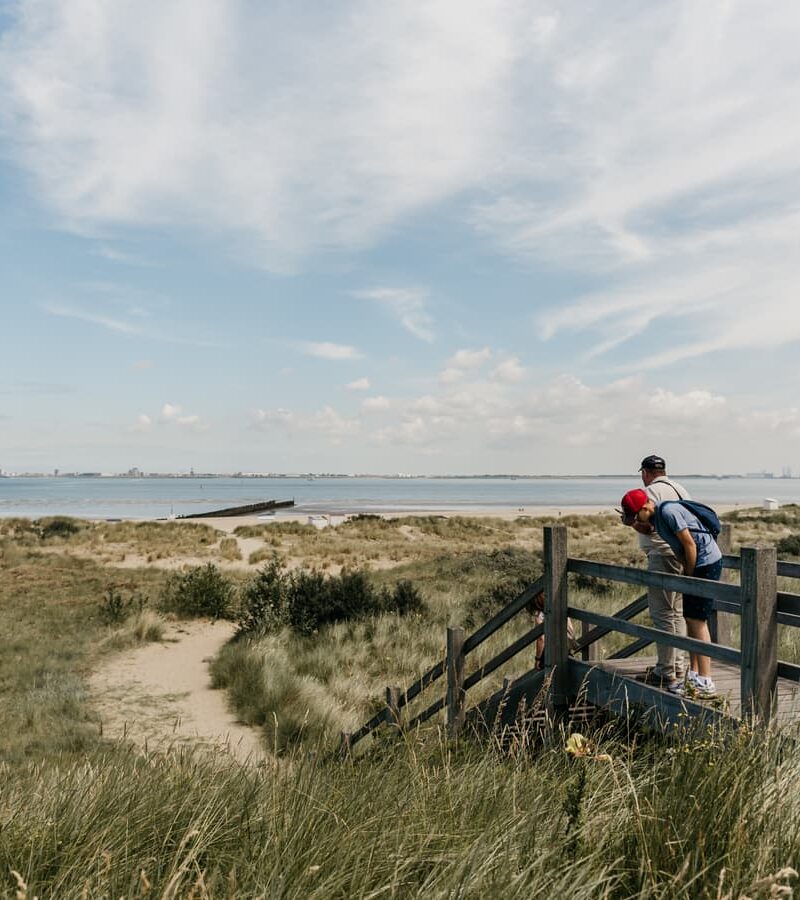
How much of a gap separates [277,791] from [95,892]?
3.94ft

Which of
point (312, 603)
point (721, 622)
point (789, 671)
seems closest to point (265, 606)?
point (312, 603)

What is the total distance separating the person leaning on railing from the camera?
18.0ft

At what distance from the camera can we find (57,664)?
13750 millimetres

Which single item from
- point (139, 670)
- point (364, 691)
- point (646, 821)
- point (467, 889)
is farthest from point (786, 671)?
point (139, 670)

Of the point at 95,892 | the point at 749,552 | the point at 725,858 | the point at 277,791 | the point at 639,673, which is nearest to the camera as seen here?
the point at 95,892

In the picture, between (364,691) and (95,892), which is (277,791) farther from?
(364,691)

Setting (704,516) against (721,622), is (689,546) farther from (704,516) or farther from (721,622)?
(721,622)

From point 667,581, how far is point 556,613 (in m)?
1.35

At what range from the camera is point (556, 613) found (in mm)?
6379

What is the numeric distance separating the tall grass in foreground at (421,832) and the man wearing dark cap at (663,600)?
216cm

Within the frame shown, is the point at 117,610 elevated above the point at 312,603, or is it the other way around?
the point at 312,603

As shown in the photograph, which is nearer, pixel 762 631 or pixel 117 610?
pixel 762 631

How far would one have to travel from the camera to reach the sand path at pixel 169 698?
33.3ft

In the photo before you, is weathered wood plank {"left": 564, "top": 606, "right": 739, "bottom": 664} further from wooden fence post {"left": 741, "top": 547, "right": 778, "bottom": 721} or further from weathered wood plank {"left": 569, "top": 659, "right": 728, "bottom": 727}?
weathered wood plank {"left": 569, "top": 659, "right": 728, "bottom": 727}
